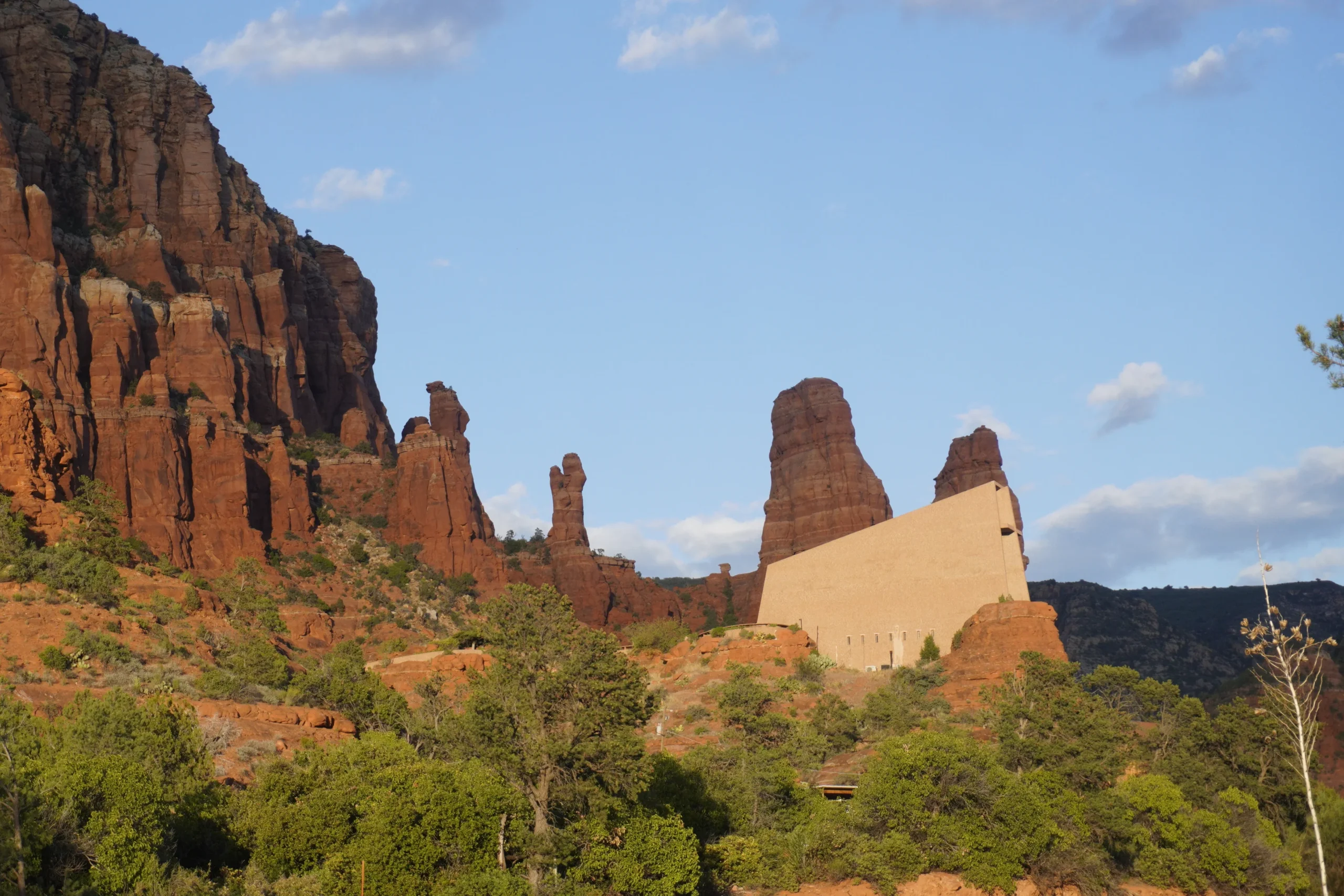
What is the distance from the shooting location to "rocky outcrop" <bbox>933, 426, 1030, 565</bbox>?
120m

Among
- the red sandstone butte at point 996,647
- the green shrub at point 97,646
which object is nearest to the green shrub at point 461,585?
the red sandstone butte at point 996,647

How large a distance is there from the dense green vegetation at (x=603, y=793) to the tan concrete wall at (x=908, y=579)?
27.8 ft

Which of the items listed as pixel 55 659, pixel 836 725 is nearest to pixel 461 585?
pixel 836 725

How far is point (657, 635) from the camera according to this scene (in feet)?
291

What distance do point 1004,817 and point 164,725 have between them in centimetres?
2338

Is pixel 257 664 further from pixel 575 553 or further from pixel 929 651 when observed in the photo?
pixel 575 553

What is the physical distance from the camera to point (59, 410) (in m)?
72.7

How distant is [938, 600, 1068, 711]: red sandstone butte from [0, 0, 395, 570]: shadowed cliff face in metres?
38.6

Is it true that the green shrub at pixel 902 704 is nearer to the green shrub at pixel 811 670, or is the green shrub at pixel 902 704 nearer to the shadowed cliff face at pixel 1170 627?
the green shrub at pixel 811 670

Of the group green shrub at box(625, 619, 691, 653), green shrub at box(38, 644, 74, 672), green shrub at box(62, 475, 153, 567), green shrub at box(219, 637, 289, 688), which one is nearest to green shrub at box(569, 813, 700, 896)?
green shrub at box(38, 644, 74, 672)

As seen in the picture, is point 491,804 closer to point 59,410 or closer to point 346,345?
point 59,410

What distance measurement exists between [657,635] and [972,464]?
42.4 metres

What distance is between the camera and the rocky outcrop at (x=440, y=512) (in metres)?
95.0

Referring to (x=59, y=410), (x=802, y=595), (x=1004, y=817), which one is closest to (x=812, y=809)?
(x=1004, y=817)
